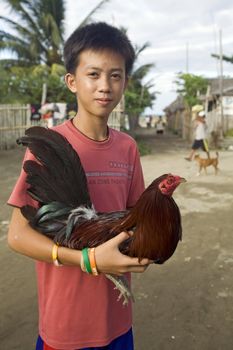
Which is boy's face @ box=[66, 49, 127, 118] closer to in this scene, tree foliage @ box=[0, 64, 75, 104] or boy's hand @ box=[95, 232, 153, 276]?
boy's hand @ box=[95, 232, 153, 276]

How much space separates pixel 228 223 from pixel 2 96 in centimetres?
1384

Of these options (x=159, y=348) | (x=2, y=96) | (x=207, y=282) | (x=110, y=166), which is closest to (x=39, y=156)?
(x=110, y=166)

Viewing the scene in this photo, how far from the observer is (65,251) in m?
1.40

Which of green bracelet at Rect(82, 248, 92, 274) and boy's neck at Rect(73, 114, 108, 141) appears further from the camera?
boy's neck at Rect(73, 114, 108, 141)

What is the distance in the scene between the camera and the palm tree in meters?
19.8

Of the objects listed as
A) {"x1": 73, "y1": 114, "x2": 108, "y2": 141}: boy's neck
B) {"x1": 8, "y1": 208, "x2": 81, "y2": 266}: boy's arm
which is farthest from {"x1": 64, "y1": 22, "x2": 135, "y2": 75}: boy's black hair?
{"x1": 8, "y1": 208, "x2": 81, "y2": 266}: boy's arm

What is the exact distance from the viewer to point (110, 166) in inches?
66.9

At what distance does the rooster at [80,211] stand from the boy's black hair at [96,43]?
1.25 ft

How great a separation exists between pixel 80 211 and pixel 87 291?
0.37 meters

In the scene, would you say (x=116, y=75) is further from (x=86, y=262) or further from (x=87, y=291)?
(x=87, y=291)

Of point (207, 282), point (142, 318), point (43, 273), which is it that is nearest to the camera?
point (43, 273)

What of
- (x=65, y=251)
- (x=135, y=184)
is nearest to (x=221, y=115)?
(x=135, y=184)

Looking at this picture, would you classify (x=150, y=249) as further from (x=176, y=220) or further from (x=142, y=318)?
(x=142, y=318)

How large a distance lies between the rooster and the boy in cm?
7
